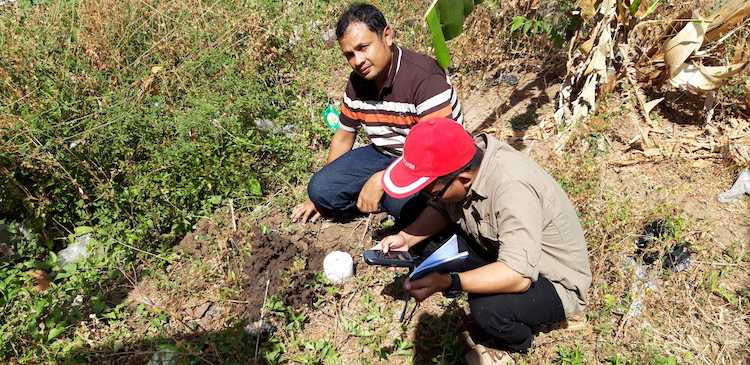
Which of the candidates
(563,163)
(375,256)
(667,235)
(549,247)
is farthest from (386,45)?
(667,235)

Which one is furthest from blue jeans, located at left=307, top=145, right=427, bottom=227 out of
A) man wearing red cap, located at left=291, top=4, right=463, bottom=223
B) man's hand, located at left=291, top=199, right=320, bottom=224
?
man's hand, located at left=291, top=199, right=320, bottom=224

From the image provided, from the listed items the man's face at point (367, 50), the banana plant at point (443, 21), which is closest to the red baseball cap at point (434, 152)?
the banana plant at point (443, 21)

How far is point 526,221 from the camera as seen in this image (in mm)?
1807

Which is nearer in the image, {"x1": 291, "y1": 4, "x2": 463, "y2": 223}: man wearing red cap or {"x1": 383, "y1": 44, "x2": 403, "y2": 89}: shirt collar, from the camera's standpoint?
{"x1": 291, "y1": 4, "x2": 463, "y2": 223}: man wearing red cap

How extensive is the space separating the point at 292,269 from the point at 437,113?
127cm

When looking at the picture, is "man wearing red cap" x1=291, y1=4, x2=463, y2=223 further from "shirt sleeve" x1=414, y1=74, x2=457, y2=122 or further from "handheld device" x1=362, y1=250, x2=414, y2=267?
"handheld device" x1=362, y1=250, x2=414, y2=267

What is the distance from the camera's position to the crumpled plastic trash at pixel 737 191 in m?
3.16

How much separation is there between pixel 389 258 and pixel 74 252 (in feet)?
6.95

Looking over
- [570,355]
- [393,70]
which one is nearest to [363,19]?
[393,70]

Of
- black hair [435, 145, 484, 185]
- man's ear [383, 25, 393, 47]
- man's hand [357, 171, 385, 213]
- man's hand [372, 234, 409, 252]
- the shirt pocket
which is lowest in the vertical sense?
man's hand [372, 234, 409, 252]

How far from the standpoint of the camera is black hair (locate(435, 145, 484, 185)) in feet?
6.10

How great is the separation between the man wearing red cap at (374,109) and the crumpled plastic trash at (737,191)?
1.98m

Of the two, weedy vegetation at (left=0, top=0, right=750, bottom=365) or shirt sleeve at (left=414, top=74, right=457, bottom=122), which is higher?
shirt sleeve at (left=414, top=74, right=457, bottom=122)

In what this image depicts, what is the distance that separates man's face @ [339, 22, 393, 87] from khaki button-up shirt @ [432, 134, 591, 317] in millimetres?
864
